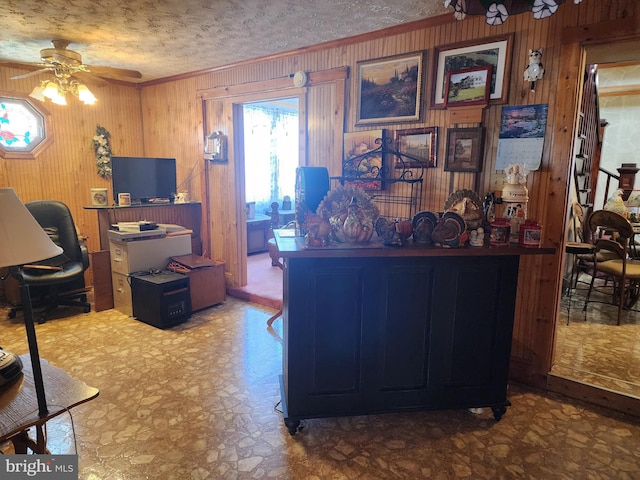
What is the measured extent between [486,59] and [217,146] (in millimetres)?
2862

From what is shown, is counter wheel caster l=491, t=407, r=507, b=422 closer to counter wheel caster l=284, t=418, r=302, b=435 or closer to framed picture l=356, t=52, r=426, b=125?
counter wheel caster l=284, t=418, r=302, b=435

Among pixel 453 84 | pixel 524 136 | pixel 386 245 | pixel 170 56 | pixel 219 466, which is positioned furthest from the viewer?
pixel 170 56

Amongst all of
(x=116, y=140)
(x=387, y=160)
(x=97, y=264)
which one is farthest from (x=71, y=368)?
(x=116, y=140)

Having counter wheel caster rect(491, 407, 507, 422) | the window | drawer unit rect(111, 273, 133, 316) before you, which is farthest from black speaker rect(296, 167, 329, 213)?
the window

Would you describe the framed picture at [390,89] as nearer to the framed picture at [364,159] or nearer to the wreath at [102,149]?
the framed picture at [364,159]

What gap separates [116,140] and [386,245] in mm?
4377

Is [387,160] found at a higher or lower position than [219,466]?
higher

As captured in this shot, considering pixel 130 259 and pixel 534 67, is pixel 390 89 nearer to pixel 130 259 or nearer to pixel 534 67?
pixel 534 67

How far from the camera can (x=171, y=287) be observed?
3625mm

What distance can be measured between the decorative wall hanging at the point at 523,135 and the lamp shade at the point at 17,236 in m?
2.59

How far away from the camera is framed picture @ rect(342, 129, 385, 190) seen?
3.16m

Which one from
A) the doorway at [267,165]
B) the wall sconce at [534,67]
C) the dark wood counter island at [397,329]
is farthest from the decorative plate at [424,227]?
the doorway at [267,165]

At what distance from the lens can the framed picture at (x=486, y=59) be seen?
2.57m

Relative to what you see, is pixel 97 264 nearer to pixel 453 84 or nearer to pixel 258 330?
pixel 258 330
